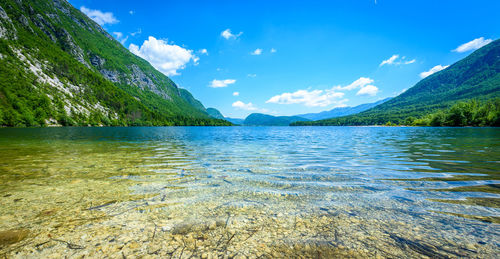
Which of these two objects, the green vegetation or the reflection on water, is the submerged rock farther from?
the green vegetation

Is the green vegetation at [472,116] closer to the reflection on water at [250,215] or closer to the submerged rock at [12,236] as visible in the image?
the reflection on water at [250,215]

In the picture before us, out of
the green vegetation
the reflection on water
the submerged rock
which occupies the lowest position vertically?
the reflection on water

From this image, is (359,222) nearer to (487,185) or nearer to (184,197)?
(184,197)

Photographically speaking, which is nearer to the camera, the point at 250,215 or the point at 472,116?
the point at 250,215

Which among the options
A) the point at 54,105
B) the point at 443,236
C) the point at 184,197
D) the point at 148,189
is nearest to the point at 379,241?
the point at 443,236

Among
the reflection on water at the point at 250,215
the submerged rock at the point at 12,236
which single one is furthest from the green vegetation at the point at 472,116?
the submerged rock at the point at 12,236

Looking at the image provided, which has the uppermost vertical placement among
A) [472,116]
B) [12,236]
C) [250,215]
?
[472,116]

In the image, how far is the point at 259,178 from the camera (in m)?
9.08

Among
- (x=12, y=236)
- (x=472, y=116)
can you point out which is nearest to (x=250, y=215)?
(x=12, y=236)

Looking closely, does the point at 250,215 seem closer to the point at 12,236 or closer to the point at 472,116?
the point at 12,236

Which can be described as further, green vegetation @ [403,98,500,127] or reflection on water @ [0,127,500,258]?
green vegetation @ [403,98,500,127]

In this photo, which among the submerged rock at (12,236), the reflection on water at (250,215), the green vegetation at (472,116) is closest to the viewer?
the reflection on water at (250,215)

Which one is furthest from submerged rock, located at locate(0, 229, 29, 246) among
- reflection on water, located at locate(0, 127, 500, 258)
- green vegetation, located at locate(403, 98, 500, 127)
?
green vegetation, located at locate(403, 98, 500, 127)

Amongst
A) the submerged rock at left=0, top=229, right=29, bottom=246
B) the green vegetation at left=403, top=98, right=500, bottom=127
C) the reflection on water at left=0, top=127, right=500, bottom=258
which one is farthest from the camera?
→ the green vegetation at left=403, top=98, right=500, bottom=127
